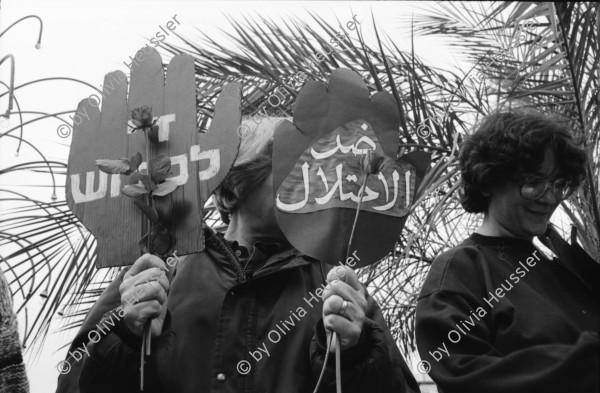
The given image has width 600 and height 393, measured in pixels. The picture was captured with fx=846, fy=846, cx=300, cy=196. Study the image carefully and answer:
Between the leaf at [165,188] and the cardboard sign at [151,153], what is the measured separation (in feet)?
0.04

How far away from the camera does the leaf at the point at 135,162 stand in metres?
1.82

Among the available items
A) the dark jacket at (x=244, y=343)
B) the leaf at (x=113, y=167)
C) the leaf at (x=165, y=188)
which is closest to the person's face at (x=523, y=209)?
the dark jacket at (x=244, y=343)

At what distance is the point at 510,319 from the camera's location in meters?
1.65

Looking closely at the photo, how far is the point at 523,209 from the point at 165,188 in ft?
2.54

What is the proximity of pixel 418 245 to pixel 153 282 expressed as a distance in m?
2.22

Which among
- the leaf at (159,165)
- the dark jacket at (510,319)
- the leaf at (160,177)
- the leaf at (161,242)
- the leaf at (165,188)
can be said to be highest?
the leaf at (159,165)

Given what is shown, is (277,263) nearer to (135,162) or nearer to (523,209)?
(135,162)

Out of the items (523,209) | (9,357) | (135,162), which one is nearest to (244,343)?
(135,162)

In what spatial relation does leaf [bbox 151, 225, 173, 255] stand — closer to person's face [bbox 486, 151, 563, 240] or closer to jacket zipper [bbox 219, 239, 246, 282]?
jacket zipper [bbox 219, 239, 246, 282]

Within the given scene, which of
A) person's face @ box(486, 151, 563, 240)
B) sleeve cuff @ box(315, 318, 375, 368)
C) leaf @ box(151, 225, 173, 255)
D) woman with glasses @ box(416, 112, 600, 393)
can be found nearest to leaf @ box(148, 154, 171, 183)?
leaf @ box(151, 225, 173, 255)

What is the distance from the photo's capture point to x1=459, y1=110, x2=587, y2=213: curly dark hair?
1.86 meters

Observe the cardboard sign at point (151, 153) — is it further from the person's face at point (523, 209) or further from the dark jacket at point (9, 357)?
the person's face at point (523, 209)

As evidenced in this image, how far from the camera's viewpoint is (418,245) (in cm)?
374

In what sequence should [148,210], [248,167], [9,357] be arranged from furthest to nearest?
[248,167]
[148,210]
[9,357]
